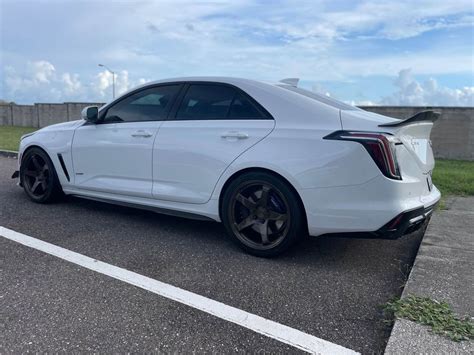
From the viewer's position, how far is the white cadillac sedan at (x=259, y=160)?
10.8 ft

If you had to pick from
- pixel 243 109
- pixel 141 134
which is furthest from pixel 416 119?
pixel 141 134

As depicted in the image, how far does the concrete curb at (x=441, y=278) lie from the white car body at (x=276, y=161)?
42 centimetres

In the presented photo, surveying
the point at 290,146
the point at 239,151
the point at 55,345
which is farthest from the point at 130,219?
the point at 55,345

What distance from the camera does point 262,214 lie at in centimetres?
373

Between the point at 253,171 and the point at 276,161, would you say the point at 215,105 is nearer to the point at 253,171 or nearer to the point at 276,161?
the point at 253,171

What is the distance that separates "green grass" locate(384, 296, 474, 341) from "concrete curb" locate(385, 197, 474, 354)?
5 centimetres

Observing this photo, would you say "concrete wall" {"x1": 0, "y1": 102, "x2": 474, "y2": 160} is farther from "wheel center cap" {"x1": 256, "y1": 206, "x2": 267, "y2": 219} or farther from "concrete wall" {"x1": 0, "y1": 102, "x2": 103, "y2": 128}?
"concrete wall" {"x1": 0, "y1": 102, "x2": 103, "y2": 128}

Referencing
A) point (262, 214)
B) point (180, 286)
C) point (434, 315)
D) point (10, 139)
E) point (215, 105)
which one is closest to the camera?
point (434, 315)

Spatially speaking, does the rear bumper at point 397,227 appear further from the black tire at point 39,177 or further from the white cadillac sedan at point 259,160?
the black tire at point 39,177

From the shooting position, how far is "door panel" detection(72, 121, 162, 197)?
4375 millimetres

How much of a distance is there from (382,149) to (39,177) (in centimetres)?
425

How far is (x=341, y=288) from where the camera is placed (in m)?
3.22

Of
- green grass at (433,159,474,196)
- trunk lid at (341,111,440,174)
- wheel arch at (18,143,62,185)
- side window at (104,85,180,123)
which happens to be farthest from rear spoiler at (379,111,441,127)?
wheel arch at (18,143,62,185)

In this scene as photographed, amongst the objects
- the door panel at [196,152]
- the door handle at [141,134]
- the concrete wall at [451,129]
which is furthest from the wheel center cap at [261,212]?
the concrete wall at [451,129]
